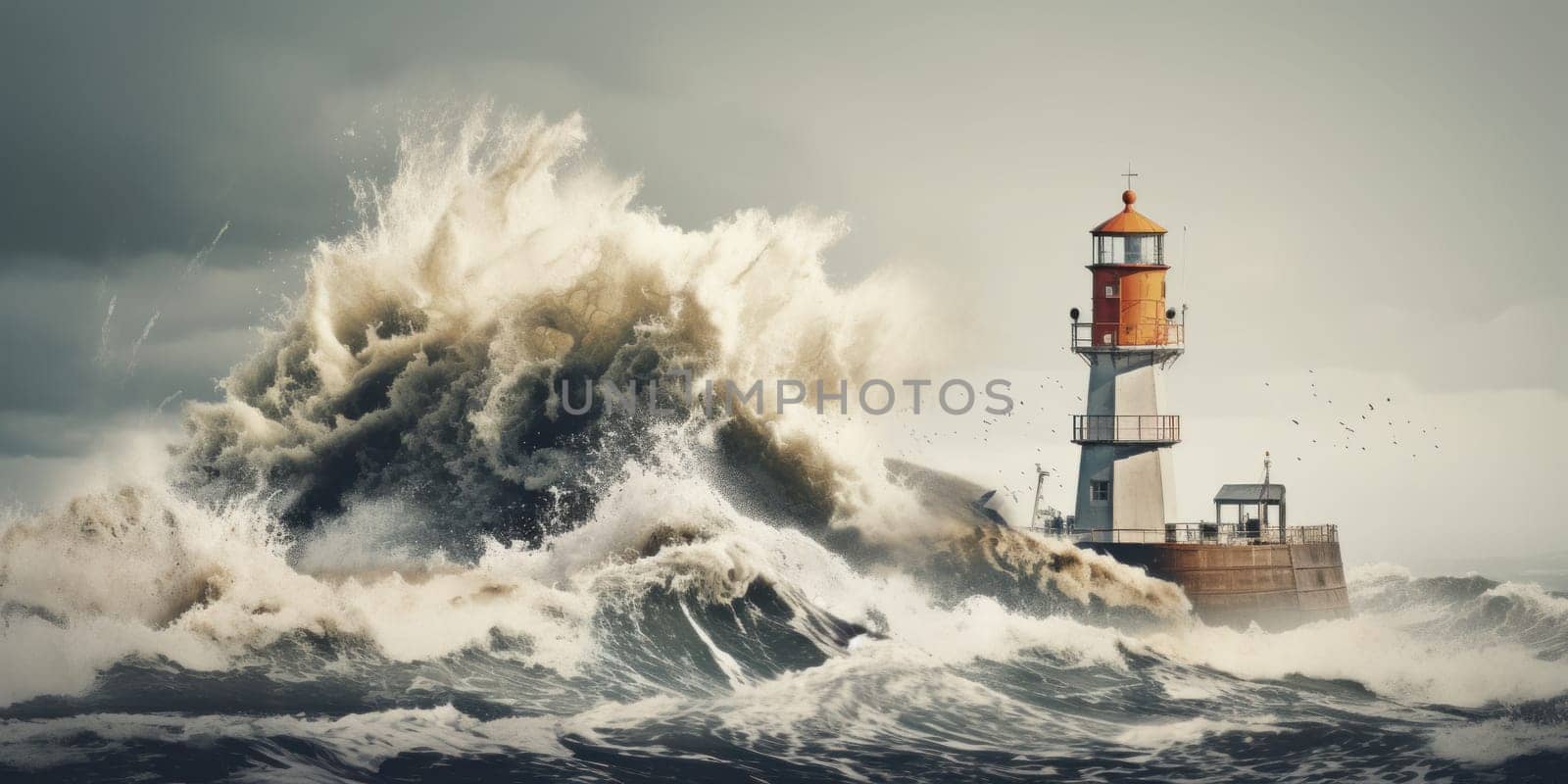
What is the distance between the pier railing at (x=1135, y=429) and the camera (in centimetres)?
3009

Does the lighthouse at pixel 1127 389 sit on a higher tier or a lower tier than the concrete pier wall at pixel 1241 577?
higher

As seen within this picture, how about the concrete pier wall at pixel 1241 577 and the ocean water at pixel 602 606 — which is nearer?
the ocean water at pixel 602 606

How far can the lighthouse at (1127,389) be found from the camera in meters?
30.1

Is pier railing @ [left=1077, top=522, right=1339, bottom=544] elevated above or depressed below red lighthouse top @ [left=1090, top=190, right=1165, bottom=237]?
below

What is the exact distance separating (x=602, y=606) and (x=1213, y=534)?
13.0 meters

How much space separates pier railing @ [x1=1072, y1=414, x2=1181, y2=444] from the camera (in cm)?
3009

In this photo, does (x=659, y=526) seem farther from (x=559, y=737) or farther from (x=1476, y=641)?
(x=1476, y=641)

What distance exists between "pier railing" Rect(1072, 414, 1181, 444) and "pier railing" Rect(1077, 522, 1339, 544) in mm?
1529

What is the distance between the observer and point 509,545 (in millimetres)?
27812

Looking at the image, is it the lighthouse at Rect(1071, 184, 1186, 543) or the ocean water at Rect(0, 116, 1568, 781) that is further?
the lighthouse at Rect(1071, 184, 1186, 543)

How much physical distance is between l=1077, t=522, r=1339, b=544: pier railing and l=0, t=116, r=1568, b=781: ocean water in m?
0.86

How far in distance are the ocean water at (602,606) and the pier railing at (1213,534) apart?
86cm

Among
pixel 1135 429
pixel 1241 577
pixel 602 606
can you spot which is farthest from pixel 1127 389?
pixel 602 606

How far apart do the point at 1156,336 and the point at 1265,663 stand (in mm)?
5926
